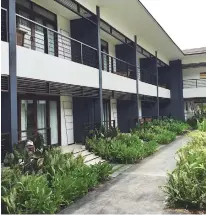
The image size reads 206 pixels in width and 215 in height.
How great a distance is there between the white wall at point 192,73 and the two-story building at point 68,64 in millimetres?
7722

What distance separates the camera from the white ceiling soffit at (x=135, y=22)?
13.2 meters

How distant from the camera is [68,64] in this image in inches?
408

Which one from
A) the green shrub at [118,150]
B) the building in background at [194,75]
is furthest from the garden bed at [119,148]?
the building in background at [194,75]

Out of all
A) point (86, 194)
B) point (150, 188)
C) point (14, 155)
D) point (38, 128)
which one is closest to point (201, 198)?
point (150, 188)

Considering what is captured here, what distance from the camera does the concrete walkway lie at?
A: 5.50m

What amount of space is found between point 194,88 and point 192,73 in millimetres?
2254

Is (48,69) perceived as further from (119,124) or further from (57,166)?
(119,124)

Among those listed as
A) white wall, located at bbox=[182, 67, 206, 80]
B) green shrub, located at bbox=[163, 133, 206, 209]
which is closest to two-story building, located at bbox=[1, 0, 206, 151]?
green shrub, located at bbox=[163, 133, 206, 209]

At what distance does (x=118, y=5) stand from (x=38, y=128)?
6.70 metres

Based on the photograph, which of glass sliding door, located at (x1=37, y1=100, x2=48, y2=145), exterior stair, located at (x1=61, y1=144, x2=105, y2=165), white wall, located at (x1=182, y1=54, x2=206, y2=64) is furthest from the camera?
white wall, located at (x1=182, y1=54, x2=206, y2=64)

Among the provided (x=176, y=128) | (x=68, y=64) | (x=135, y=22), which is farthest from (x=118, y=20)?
(x=176, y=128)

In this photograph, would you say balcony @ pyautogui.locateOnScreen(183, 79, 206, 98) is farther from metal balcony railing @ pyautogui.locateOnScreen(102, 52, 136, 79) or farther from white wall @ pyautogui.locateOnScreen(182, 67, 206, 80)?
metal balcony railing @ pyautogui.locateOnScreen(102, 52, 136, 79)

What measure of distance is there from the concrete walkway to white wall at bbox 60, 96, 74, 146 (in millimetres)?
4468

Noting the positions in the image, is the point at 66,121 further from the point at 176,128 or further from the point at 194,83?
the point at 194,83
